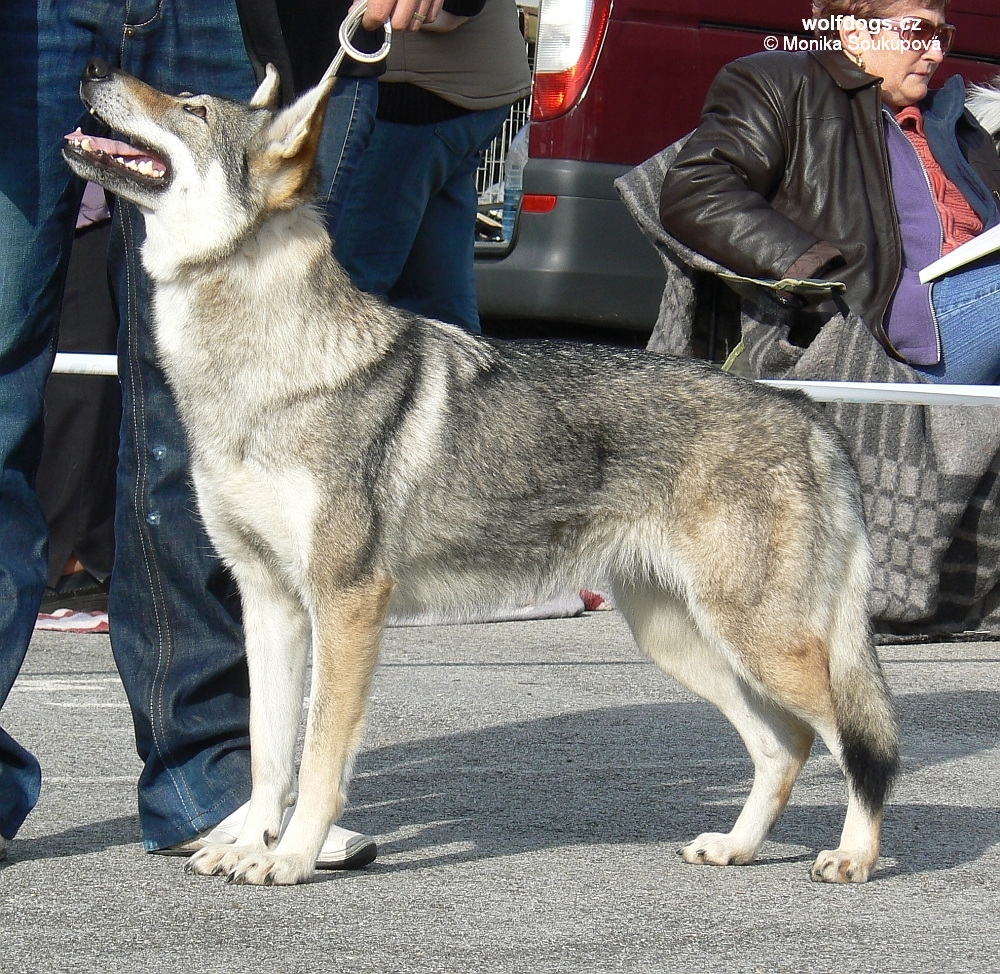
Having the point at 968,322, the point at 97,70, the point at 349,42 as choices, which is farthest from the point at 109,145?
the point at 968,322

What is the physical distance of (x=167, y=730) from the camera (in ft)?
10.5

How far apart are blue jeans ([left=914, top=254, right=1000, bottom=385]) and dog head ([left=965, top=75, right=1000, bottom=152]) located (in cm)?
116

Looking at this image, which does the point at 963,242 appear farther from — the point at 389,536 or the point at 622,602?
the point at 389,536

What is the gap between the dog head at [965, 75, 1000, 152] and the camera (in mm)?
6336

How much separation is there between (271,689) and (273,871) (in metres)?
0.40

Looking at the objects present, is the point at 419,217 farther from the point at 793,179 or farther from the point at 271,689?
the point at 793,179

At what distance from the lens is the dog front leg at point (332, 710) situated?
9.87 feet

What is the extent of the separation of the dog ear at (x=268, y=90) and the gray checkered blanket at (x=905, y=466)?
260 cm

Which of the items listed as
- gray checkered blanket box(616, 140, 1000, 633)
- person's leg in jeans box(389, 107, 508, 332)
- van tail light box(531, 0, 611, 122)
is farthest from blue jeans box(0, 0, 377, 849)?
van tail light box(531, 0, 611, 122)

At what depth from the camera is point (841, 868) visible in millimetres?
3100

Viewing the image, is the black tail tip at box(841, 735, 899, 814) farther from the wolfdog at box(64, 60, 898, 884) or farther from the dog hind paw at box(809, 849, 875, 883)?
the dog hind paw at box(809, 849, 875, 883)

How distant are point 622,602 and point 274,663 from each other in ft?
3.16

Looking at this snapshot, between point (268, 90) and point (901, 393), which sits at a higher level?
point (268, 90)

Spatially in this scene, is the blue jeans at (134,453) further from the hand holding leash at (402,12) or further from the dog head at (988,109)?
the dog head at (988,109)
